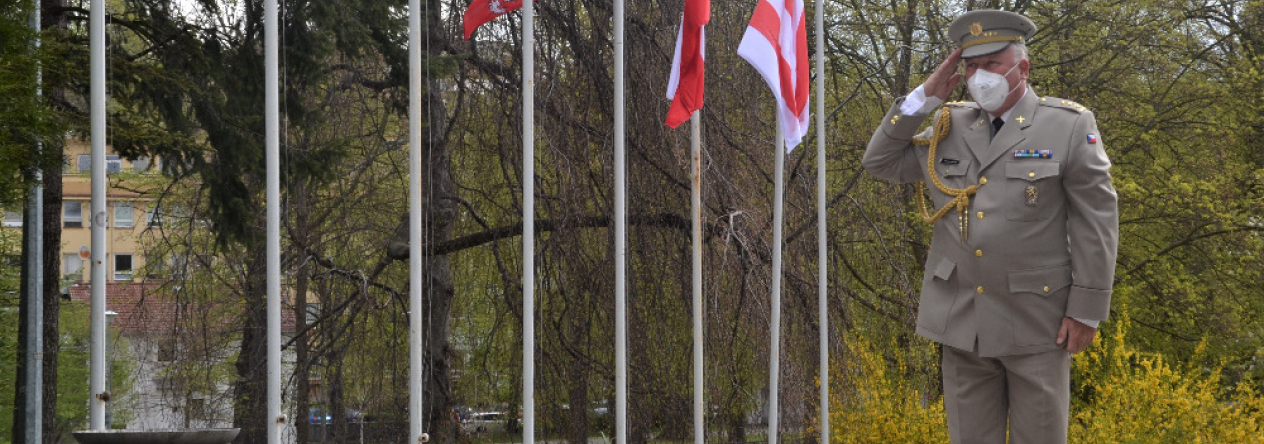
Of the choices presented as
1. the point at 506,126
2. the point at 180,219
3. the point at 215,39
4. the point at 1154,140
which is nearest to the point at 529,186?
the point at 506,126

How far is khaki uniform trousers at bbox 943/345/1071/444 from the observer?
379cm

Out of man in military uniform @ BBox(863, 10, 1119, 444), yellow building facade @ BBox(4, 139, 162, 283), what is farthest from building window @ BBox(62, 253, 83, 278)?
man in military uniform @ BBox(863, 10, 1119, 444)

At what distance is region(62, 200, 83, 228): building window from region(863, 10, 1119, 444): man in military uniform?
984 centimetres

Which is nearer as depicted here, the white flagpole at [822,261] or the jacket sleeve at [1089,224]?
the jacket sleeve at [1089,224]

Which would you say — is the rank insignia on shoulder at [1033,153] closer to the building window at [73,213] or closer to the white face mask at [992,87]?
the white face mask at [992,87]

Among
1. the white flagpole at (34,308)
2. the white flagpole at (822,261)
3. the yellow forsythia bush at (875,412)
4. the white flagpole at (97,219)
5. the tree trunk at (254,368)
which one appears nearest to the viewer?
the white flagpole at (97,219)

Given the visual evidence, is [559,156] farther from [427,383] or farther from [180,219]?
[180,219]

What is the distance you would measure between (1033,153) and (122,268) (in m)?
6.75

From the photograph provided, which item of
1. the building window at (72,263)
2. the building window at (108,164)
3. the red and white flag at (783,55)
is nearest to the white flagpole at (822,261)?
the red and white flag at (783,55)

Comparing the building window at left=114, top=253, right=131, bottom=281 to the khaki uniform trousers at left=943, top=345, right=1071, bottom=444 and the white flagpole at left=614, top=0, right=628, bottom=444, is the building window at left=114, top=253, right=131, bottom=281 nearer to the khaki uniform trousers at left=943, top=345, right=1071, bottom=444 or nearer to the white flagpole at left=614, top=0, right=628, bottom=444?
the white flagpole at left=614, top=0, right=628, bottom=444

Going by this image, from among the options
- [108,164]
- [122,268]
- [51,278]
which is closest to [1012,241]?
[51,278]

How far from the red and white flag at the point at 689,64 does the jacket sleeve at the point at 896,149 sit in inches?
63.0

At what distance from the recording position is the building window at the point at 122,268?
8617 millimetres

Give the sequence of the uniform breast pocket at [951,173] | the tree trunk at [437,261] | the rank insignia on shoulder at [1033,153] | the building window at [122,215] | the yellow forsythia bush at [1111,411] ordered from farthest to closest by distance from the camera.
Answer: the building window at [122,215]
the tree trunk at [437,261]
the yellow forsythia bush at [1111,411]
the uniform breast pocket at [951,173]
the rank insignia on shoulder at [1033,153]
